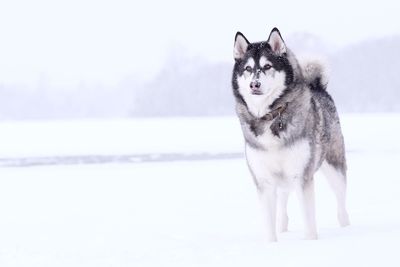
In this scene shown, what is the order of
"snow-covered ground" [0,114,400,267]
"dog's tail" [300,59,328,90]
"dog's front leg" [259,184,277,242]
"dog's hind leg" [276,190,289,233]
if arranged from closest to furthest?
"snow-covered ground" [0,114,400,267], "dog's front leg" [259,184,277,242], "dog's tail" [300,59,328,90], "dog's hind leg" [276,190,289,233]

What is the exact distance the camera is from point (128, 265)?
511 centimetres

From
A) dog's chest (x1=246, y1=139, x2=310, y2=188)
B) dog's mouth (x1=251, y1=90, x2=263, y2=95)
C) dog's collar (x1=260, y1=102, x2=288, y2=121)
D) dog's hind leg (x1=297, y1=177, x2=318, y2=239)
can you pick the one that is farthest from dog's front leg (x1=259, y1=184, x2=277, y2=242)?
dog's mouth (x1=251, y1=90, x2=263, y2=95)

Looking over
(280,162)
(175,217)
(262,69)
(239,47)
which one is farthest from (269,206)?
(175,217)

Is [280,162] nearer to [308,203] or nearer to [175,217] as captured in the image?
[308,203]

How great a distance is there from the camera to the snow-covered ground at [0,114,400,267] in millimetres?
4973

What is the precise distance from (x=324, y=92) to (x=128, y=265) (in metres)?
2.66

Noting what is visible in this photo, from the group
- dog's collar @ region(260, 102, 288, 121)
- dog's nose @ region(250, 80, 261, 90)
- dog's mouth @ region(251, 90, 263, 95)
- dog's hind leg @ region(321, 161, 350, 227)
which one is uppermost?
dog's nose @ region(250, 80, 261, 90)

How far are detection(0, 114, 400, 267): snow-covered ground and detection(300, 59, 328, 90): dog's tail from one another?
1461mm

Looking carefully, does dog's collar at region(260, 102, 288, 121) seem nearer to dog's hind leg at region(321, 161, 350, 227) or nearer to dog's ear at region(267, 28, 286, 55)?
dog's ear at region(267, 28, 286, 55)

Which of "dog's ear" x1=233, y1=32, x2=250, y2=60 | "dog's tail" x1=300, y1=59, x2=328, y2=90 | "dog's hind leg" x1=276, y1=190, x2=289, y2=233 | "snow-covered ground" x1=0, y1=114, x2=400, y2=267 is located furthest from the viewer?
"dog's hind leg" x1=276, y1=190, x2=289, y2=233

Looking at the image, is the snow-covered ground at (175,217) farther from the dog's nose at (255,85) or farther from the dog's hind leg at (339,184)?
the dog's nose at (255,85)

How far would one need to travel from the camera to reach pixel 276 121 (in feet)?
17.4

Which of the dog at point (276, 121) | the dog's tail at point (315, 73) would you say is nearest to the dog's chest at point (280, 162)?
the dog at point (276, 121)

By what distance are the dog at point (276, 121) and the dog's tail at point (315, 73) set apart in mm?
578
